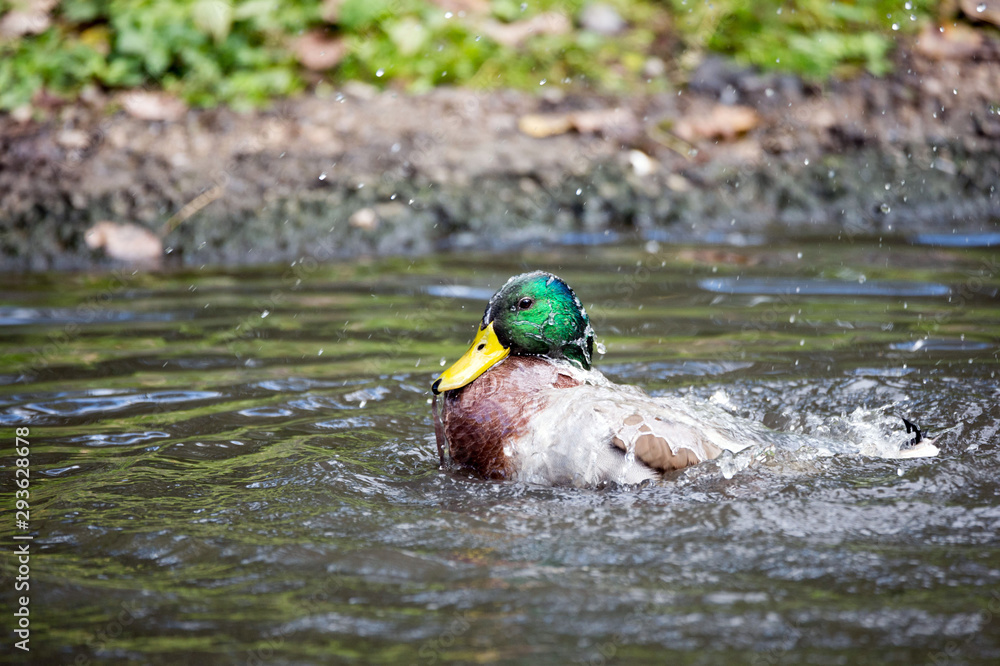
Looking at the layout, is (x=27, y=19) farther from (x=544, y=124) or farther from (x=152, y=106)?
A: (x=544, y=124)

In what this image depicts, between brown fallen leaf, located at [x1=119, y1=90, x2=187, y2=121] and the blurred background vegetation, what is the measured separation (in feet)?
0.43

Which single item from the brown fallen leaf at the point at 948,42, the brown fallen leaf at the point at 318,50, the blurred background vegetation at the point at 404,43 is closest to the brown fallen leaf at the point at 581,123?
the blurred background vegetation at the point at 404,43

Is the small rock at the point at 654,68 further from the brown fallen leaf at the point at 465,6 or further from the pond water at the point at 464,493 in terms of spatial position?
the pond water at the point at 464,493

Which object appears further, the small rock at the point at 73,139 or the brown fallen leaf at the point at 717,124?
the brown fallen leaf at the point at 717,124

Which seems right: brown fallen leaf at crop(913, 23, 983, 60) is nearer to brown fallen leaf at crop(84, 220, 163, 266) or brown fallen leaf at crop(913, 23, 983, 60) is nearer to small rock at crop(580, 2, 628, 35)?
small rock at crop(580, 2, 628, 35)

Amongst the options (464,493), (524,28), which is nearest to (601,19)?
(524,28)

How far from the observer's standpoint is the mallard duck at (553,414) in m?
3.58

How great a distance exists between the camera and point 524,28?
29.9ft

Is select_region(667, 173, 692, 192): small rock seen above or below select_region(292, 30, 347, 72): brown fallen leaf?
below

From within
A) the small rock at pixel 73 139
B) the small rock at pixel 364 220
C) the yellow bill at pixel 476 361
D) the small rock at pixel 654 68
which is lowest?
the yellow bill at pixel 476 361

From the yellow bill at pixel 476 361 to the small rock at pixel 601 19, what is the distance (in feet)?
19.5

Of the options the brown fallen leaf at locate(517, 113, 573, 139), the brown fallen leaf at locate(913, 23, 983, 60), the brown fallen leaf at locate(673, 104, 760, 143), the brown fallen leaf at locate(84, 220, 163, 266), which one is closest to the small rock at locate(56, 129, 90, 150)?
the brown fallen leaf at locate(84, 220, 163, 266)

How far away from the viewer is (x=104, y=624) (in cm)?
273

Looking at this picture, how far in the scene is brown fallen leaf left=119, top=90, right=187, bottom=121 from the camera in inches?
327
